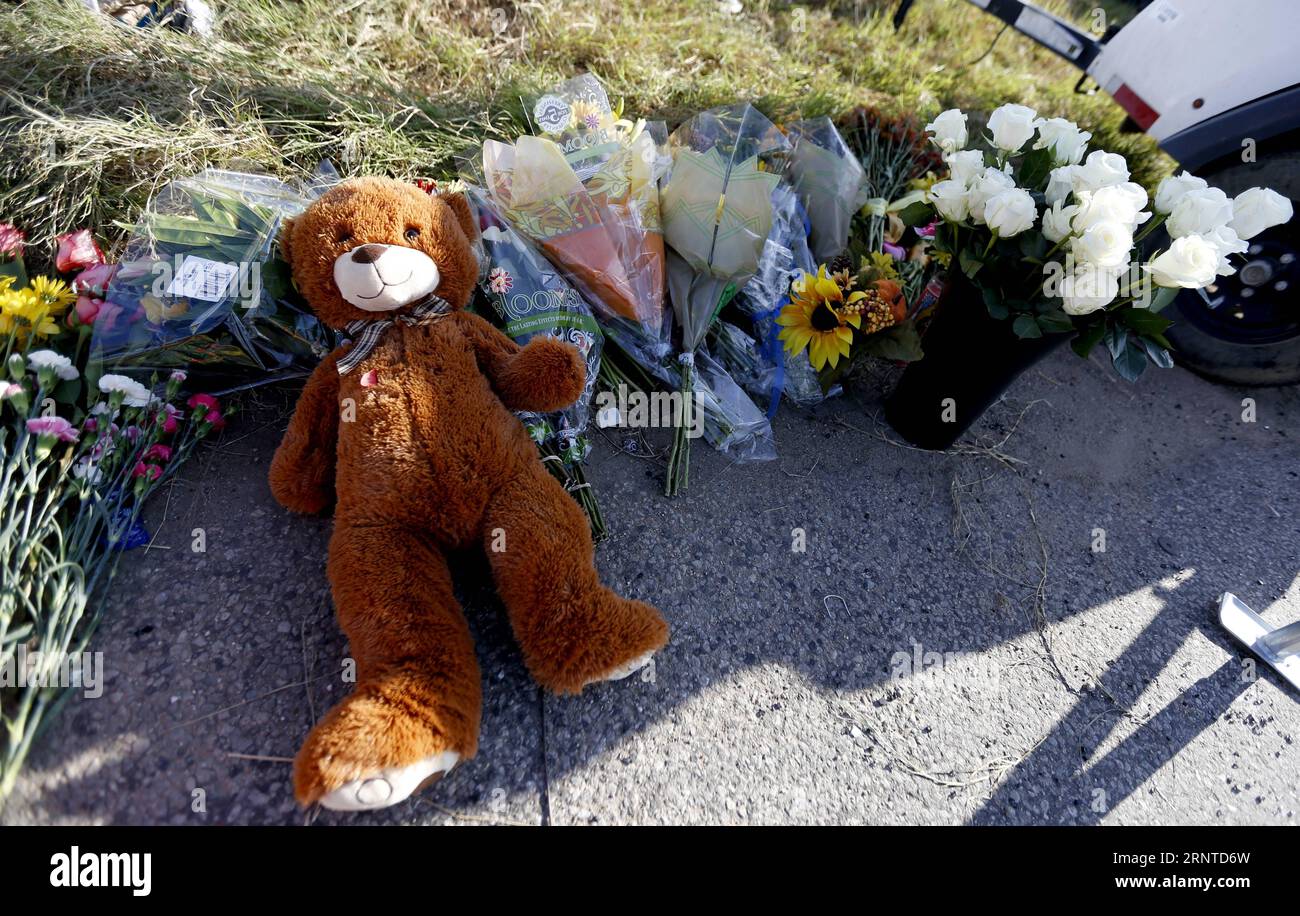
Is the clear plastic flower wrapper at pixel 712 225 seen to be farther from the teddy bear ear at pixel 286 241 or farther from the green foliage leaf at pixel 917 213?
the teddy bear ear at pixel 286 241

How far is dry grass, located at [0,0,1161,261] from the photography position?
2359 mm

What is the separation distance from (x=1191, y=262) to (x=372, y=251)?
2039 mm

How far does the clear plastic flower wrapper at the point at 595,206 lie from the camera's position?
2139mm

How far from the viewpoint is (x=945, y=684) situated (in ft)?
6.48

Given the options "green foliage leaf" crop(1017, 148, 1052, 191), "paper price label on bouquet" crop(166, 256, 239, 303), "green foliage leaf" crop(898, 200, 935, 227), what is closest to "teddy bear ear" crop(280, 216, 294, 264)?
"paper price label on bouquet" crop(166, 256, 239, 303)

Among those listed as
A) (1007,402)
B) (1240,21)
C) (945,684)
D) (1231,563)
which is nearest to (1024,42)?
(1240,21)

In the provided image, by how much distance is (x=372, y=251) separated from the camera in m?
1.59

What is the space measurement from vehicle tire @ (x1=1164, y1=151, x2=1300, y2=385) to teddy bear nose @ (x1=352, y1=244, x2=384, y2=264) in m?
3.15

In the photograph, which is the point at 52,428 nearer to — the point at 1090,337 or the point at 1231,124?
the point at 1090,337

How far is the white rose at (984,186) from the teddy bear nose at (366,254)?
1.64 meters

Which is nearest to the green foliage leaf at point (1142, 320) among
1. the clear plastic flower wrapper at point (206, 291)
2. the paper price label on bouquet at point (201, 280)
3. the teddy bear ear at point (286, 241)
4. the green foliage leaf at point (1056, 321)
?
the green foliage leaf at point (1056, 321)

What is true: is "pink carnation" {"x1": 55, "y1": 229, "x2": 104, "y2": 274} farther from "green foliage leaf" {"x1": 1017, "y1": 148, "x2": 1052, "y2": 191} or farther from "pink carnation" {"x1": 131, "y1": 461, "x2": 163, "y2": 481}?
"green foliage leaf" {"x1": 1017, "y1": 148, "x2": 1052, "y2": 191}

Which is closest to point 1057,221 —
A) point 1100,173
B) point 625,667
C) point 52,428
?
point 1100,173

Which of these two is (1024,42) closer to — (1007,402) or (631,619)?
(1007,402)
